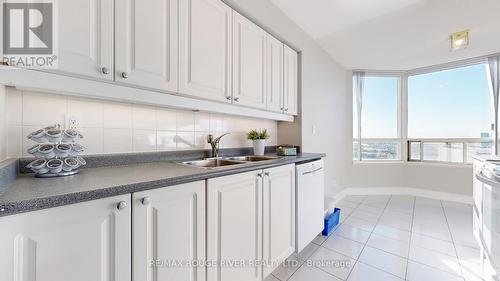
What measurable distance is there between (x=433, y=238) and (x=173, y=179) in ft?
9.28

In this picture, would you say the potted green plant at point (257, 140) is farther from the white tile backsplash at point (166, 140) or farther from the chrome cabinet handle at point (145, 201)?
the chrome cabinet handle at point (145, 201)

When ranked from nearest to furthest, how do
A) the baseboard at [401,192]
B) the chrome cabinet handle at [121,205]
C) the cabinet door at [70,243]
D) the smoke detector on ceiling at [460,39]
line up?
the cabinet door at [70,243]
the chrome cabinet handle at [121,205]
the smoke detector on ceiling at [460,39]
the baseboard at [401,192]

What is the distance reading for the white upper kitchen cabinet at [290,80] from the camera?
2279 mm

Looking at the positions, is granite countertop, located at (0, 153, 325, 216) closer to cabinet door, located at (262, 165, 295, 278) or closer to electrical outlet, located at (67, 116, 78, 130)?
electrical outlet, located at (67, 116, 78, 130)

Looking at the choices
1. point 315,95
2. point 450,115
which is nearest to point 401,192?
point 450,115

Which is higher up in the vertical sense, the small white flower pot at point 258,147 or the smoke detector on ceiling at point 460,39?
the smoke detector on ceiling at point 460,39

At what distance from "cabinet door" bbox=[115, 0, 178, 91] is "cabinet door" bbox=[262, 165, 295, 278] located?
3.02 ft

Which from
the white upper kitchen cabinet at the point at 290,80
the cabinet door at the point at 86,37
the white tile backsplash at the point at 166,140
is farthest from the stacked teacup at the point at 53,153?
the white upper kitchen cabinet at the point at 290,80

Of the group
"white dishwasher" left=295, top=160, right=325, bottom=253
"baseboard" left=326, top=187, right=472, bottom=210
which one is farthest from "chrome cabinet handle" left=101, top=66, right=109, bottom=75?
"baseboard" left=326, top=187, right=472, bottom=210

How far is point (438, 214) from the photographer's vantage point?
116 inches

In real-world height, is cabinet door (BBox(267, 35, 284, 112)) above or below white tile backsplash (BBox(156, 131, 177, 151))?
above

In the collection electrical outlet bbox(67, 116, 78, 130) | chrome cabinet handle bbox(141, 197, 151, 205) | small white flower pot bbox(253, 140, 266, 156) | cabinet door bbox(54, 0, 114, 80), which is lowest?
chrome cabinet handle bbox(141, 197, 151, 205)

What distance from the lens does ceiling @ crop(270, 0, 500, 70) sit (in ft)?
6.74

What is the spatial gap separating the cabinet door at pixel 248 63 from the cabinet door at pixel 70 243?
3.89 ft
